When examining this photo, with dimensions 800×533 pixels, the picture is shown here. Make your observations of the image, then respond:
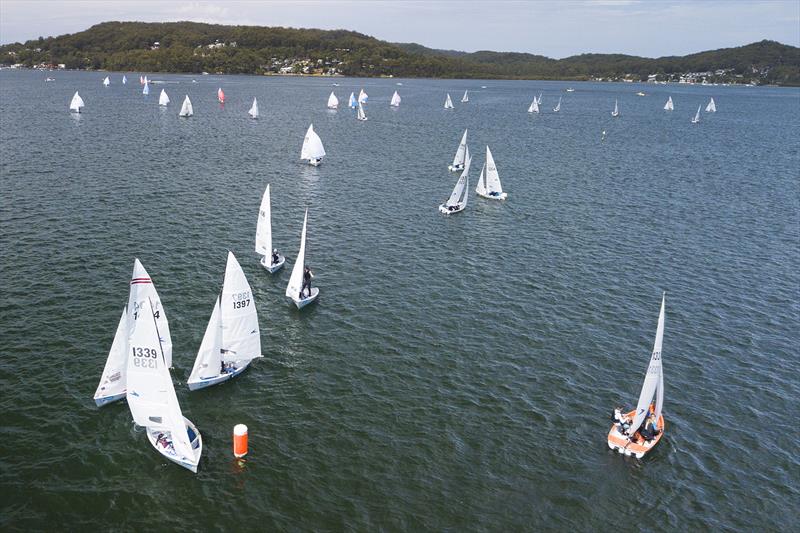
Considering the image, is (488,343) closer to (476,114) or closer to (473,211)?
(473,211)

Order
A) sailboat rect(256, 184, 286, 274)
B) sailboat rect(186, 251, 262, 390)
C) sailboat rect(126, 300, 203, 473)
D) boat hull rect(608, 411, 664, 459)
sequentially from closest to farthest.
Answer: sailboat rect(126, 300, 203, 473), boat hull rect(608, 411, 664, 459), sailboat rect(186, 251, 262, 390), sailboat rect(256, 184, 286, 274)

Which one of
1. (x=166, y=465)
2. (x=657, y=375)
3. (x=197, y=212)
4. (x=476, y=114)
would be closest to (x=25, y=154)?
(x=197, y=212)

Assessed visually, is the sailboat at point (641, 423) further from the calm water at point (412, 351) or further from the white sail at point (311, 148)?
→ the white sail at point (311, 148)

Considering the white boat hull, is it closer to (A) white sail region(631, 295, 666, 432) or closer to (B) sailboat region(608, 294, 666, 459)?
(B) sailboat region(608, 294, 666, 459)

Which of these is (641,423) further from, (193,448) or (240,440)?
(193,448)

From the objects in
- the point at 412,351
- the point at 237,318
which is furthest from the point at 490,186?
the point at 237,318

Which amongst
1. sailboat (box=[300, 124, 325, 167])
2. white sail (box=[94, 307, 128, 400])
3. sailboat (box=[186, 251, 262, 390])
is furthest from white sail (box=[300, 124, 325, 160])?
white sail (box=[94, 307, 128, 400])

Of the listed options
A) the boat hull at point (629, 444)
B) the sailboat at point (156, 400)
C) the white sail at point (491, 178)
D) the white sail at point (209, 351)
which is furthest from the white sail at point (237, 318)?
the white sail at point (491, 178)
